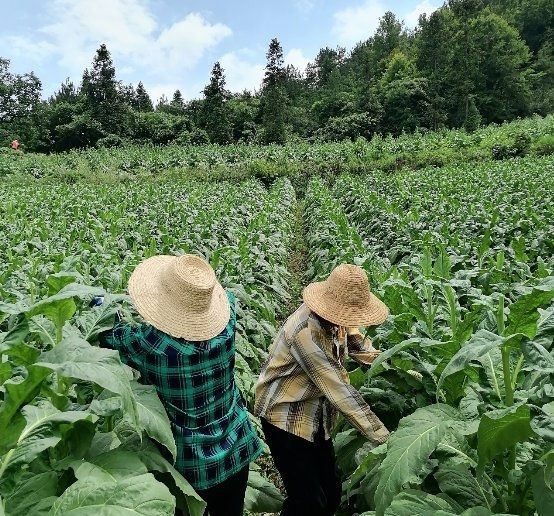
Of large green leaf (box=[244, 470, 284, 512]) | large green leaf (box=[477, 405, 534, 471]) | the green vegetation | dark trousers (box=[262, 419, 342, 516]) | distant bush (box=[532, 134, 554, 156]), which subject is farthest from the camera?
the green vegetation

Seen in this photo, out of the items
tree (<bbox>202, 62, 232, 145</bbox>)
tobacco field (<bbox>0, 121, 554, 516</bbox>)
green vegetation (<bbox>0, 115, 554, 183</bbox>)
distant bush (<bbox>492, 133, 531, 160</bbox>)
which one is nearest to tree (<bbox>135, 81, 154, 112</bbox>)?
tree (<bbox>202, 62, 232, 145</bbox>)

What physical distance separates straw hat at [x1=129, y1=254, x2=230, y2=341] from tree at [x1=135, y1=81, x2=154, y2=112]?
6257cm

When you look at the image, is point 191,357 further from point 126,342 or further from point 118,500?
point 118,500

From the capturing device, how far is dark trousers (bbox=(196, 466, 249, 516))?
2.50 m

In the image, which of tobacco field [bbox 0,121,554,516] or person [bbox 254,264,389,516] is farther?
person [bbox 254,264,389,516]

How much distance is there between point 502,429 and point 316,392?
1220mm

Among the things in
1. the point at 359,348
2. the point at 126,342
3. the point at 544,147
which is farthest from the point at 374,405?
the point at 544,147

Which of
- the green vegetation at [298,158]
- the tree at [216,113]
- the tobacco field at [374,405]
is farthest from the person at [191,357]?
the tree at [216,113]

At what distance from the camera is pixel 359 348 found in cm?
308

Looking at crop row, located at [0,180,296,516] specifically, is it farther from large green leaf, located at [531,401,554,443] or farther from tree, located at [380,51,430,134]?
tree, located at [380,51,430,134]

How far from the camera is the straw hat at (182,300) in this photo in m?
2.20

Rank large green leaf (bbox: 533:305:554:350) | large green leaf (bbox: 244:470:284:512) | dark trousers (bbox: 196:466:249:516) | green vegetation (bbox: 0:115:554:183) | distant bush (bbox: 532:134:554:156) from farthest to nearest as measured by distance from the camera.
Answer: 1. green vegetation (bbox: 0:115:554:183)
2. distant bush (bbox: 532:134:554:156)
3. large green leaf (bbox: 244:470:284:512)
4. dark trousers (bbox: 196:466:249:516)
5. large green leaf (bbox: 533:305:554:350)

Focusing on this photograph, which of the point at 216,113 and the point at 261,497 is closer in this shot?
the point at 261,497

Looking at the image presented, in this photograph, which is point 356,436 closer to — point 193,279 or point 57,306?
point 193,279
